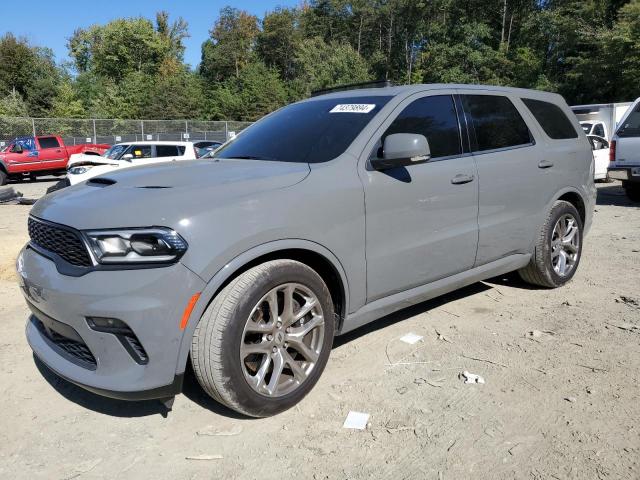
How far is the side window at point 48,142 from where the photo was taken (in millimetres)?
21109

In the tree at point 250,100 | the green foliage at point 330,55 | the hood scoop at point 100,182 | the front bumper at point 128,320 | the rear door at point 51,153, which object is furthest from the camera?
the tree at point 250,100

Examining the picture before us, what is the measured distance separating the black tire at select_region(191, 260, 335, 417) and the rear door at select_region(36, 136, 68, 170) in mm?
21222

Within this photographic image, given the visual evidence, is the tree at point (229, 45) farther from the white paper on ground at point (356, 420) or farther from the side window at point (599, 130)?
the white paper on ground at point (356, 420)

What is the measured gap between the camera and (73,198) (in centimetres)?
286

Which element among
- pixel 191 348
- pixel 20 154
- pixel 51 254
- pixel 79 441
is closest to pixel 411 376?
pixel 191 348

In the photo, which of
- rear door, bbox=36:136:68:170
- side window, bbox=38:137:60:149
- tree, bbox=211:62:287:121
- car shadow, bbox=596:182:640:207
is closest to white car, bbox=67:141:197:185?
rear door, bbox=36:136:68:170

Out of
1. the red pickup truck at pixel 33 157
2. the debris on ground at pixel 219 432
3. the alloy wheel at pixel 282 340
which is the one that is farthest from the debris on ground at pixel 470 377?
the red pickup truck at pixel 33 157

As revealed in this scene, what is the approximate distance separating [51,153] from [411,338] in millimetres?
20994

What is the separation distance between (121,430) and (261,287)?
1079 mm

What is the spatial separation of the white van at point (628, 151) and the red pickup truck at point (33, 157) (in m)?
17.8

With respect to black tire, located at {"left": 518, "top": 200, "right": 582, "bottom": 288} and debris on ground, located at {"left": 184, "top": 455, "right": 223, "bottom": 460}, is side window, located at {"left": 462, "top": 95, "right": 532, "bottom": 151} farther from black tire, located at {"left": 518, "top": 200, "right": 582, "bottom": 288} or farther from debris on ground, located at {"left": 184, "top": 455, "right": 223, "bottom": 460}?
debris on ground, located at {"left": 184, "top": 455, "right": 223, "bottom": 460}

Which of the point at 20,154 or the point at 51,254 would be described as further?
the point at 20,154

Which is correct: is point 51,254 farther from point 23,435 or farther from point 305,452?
point 305,452

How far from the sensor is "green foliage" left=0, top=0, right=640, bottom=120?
1342 inches
